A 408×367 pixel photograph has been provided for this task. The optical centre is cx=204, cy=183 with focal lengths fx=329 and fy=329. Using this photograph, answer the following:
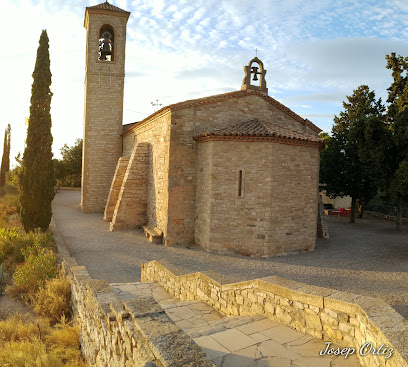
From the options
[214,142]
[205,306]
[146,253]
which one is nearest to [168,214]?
[146,253]

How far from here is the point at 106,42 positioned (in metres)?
20.1

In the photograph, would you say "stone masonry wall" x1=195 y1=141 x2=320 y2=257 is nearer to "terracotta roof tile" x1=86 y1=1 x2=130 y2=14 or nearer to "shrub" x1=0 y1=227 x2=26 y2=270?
"shrub" x1=0 y1=227 x2=26 y2=270

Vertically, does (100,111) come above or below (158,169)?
above

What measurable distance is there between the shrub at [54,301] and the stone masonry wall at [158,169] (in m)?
5.55

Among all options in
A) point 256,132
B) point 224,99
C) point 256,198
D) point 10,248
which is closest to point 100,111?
point 224,99

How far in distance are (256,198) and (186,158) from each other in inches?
129

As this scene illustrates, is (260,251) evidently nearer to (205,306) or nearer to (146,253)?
(146,253)

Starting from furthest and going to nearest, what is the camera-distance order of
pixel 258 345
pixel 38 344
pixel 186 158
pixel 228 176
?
pixel 186 158, pixel 228 176, pixel 38 344, pixel 258 345

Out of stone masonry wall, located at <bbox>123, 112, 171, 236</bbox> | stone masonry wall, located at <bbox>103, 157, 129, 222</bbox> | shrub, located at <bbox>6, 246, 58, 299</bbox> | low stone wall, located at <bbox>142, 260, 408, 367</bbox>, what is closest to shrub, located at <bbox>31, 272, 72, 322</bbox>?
shrub, located at <bbox>6, 246, 58, 299</bbox>

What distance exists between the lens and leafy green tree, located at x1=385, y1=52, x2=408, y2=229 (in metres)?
13.4

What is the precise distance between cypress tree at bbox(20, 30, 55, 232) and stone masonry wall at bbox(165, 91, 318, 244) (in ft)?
16.4

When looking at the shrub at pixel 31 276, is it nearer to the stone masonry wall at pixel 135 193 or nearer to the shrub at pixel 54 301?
the shrub at pixel 54 301

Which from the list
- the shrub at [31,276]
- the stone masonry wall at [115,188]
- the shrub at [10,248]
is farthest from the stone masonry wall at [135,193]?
the shrub at [31,276]

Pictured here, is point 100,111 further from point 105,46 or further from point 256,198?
point 256,198
